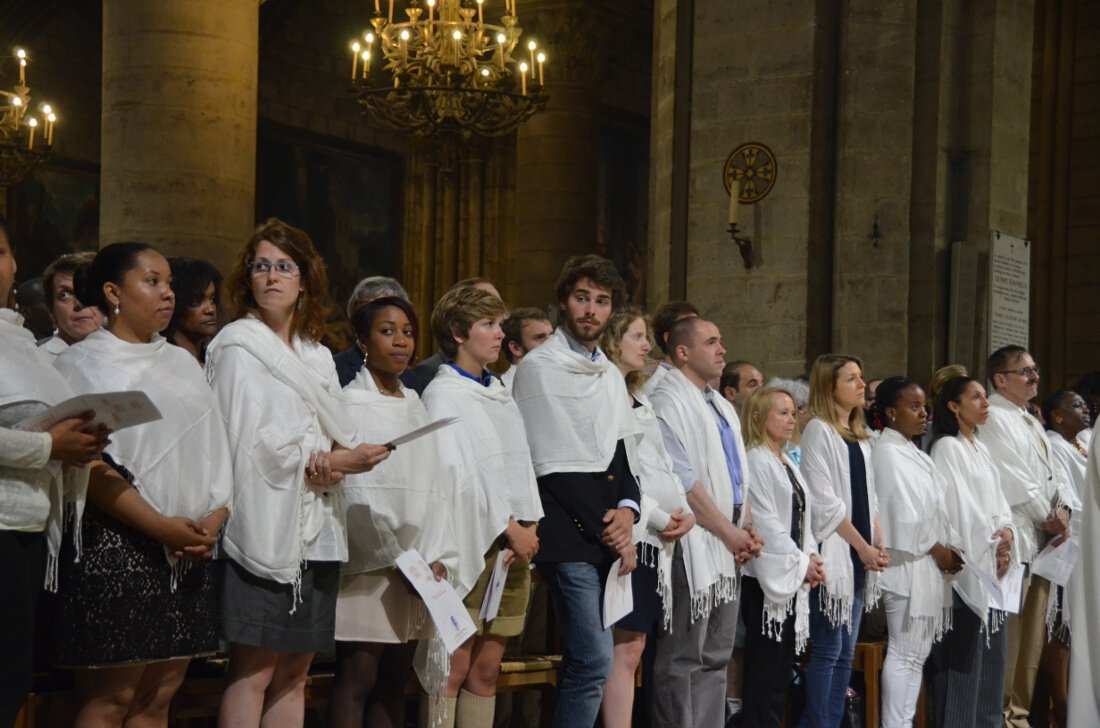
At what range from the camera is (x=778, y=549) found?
22.9ft

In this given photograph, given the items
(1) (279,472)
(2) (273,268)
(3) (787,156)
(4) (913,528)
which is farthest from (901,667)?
(3) (787,156)

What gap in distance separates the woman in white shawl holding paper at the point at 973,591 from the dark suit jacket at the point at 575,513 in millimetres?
2473

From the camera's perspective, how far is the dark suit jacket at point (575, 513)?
230 inches

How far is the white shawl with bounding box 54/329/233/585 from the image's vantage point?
447cm

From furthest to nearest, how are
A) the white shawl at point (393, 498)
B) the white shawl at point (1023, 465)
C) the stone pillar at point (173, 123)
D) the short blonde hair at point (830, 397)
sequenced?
the stone pillar at point (173, 123)
the white shawl at point (1023, 465)
the short blonde hair at point (830, 397)
the white shawl at point (393, 498)

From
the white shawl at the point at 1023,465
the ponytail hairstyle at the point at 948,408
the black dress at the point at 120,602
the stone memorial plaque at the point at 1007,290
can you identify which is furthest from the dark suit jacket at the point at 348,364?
the stone memorial plaque at the point at 1007,290

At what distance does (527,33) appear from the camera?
18766mm

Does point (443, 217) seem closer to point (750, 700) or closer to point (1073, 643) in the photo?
point (750, 700)

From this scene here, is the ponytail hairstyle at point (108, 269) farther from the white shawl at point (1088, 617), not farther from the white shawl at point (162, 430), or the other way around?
the white shawl at point (1088, 617)

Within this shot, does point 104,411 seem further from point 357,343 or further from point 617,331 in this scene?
point 617,331

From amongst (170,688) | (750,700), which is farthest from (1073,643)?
(750,700)

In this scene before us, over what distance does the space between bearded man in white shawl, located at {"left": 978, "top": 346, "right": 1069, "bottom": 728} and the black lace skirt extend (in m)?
5.19

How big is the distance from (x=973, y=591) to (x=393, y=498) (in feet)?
11.4

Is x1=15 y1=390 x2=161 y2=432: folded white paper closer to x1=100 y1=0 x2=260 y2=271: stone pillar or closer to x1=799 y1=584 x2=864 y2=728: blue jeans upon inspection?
x1=799 y1=584 x2=864 y2=728: blue jeans
